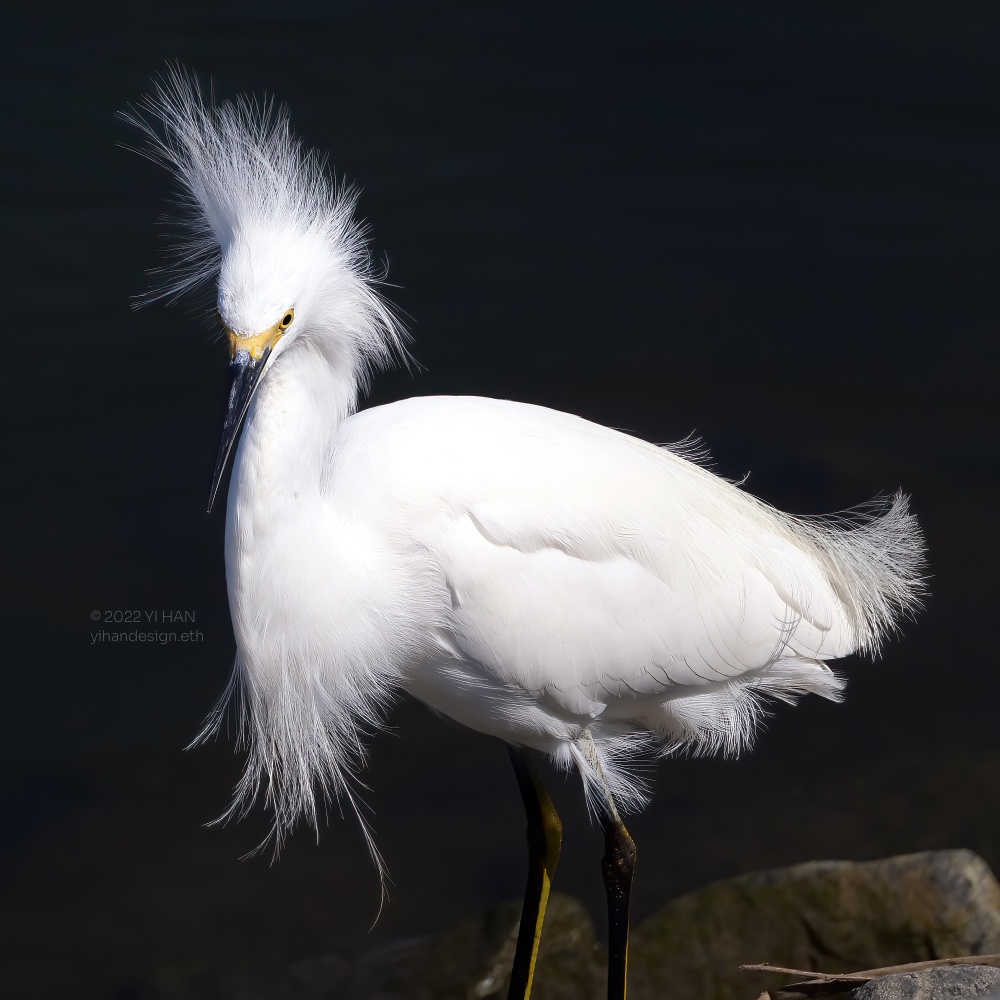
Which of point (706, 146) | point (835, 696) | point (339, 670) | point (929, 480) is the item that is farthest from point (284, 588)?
point (706, 146)

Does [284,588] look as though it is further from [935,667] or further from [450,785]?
[935,667]

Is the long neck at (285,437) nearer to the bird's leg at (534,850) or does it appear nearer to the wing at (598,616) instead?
the wing at (598,616)

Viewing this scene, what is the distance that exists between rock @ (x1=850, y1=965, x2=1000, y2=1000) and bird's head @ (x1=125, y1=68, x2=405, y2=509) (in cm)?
176

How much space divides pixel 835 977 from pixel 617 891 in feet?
1.96

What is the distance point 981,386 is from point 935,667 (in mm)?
1385

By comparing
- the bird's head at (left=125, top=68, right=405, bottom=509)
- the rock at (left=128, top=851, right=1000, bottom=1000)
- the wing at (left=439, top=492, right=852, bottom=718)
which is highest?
the bird's head at (left=125, top=68, right=405, bottom=509)

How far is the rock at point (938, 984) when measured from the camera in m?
2.79

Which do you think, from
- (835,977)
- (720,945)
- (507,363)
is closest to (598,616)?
(835,977)

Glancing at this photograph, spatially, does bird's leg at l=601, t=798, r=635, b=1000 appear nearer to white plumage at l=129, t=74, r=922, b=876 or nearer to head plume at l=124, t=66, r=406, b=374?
white plumage at l=129, t=74, r=922, b=876

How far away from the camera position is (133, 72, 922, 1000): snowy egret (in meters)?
2.66

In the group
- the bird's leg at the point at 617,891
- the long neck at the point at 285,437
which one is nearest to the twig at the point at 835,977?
the bird's leg at the point at 617,891

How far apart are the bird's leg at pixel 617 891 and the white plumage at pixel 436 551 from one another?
0.12 m

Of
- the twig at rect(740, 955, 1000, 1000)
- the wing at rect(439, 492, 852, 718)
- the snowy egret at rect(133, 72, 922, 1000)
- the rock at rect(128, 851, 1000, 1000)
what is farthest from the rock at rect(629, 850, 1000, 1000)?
the wing at rect(439, 492, 852, 718)

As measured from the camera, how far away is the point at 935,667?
14.5 ft
